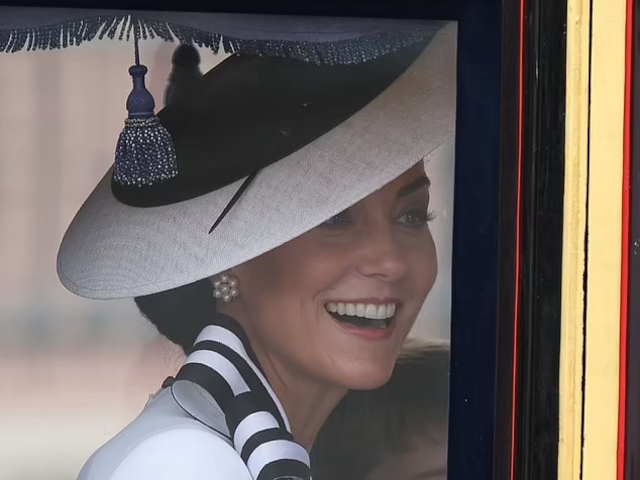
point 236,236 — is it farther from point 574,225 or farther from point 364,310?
point 574,225

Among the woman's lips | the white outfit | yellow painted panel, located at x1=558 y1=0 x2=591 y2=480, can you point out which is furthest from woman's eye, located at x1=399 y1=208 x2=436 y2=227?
the white outfit

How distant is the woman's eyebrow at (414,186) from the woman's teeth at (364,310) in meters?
0.19

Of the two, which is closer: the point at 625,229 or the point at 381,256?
the point at 625,229

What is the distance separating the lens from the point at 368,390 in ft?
5.45

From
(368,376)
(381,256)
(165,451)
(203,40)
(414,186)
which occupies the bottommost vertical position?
(165,451)

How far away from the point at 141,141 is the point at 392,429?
0.66m

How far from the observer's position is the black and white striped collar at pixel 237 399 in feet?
5.29

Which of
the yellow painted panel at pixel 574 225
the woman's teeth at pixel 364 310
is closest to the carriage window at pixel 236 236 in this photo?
the woman's teeth at pixel 364 310

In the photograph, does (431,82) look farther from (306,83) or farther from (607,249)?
(607,249)

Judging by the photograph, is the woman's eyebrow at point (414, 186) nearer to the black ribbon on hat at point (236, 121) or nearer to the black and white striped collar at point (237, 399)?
the black ribbon on hat at point (236, 121)

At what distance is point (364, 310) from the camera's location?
164cm

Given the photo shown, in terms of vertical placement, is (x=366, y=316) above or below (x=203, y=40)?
below

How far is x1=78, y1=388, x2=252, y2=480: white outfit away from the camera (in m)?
1.59

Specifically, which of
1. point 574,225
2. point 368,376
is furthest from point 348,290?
point 574,225
